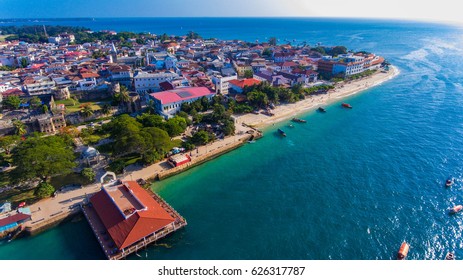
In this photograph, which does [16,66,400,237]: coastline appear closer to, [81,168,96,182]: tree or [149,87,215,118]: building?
[81,168,96,182]: tree

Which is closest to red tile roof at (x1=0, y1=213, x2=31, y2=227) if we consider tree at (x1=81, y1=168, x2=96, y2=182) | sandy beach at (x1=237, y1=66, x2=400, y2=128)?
tree at (x1=81, y1=168, x2=96, y2=182)

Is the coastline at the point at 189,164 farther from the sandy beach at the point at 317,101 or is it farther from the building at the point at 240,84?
the building at the point at 240,84

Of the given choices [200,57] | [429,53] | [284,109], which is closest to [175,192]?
[284,109]

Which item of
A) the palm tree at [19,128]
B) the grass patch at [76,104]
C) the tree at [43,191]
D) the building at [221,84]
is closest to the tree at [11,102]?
the grass patch at [76,104]

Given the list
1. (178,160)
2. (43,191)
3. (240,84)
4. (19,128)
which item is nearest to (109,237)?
(43,191)

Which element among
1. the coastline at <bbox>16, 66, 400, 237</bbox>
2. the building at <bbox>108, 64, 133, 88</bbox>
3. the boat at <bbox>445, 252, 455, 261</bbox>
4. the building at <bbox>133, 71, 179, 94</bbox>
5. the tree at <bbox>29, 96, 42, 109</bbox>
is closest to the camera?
the boat at <bbox>445, 252, 455, 261</bbox>
